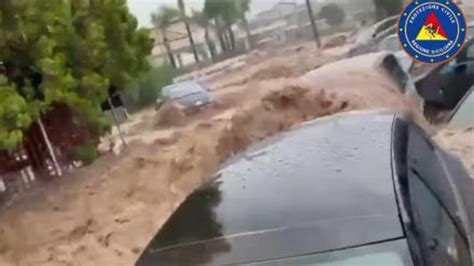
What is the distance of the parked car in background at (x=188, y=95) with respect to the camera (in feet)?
19.4

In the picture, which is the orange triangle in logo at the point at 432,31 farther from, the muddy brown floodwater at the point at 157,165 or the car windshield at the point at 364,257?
the car windshield at the point at 364,257

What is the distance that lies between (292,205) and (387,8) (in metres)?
3.15

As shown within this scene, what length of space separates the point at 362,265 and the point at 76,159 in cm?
348

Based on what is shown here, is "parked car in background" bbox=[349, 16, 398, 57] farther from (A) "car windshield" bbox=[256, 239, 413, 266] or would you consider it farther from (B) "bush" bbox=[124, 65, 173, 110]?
(A) "car windshield" bbox=[256, 239, 413, 266]

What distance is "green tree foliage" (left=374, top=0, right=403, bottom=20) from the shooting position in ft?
18.3

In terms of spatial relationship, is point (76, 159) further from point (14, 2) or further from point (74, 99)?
point (14, 2)

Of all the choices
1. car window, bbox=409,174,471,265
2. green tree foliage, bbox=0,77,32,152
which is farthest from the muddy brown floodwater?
car window, bbox=409,174,471,265

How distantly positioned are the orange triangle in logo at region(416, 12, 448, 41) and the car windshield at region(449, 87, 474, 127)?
2.10 ft

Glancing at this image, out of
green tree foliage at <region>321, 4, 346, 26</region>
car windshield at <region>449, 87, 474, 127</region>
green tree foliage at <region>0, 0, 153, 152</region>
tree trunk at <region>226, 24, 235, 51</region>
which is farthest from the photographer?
tree trunk at <region>226, 24, 235, 51</region>

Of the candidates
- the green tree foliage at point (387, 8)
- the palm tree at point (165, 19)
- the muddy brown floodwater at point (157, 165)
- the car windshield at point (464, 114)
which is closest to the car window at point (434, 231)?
the muddy brown floodwater at point (157, 165)

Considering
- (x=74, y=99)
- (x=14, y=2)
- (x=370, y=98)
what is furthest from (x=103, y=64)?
(x=370, y=98)

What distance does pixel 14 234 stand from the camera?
16.9 ft

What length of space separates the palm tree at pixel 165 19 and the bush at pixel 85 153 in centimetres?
89

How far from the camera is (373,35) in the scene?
5.97 meters
